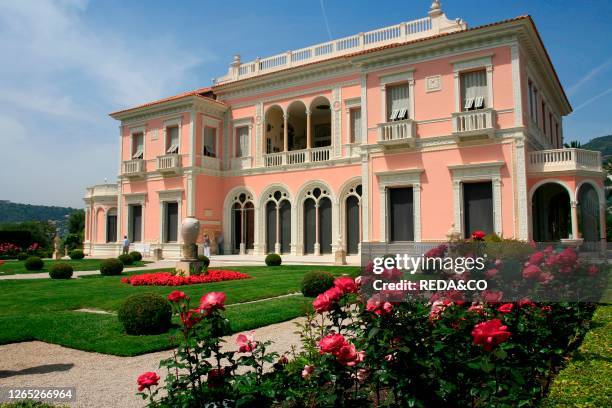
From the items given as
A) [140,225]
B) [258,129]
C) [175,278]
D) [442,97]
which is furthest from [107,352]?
[140,225]

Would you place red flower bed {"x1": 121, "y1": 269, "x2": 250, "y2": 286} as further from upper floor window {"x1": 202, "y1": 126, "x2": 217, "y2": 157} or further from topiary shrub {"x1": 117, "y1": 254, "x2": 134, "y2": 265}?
upper floor window {"x1": 202, "y1": 126, "x2": 217, "y2": 157}

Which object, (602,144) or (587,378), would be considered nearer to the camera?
(587,378)

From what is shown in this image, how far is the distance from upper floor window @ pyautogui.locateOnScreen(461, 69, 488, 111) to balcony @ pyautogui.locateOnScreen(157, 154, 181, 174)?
1805cm

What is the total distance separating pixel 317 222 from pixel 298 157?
170 inches

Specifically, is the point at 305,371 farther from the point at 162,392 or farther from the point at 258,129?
the point at 258,129

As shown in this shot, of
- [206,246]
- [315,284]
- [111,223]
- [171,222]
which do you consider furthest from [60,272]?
[111,223]

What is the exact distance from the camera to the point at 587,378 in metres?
4.36

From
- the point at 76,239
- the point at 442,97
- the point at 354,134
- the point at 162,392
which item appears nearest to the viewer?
the point at 162,392

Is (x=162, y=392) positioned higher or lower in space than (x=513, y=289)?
lower

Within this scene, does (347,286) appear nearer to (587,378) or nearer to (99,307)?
(587,378)

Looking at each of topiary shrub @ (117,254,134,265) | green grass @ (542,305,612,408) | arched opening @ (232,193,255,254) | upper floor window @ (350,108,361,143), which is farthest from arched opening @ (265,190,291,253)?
green grass @ (542,305,612,408)

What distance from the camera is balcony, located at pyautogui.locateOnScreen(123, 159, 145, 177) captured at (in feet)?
105

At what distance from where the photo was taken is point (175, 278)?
15609mm

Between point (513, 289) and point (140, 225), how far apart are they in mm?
31019
